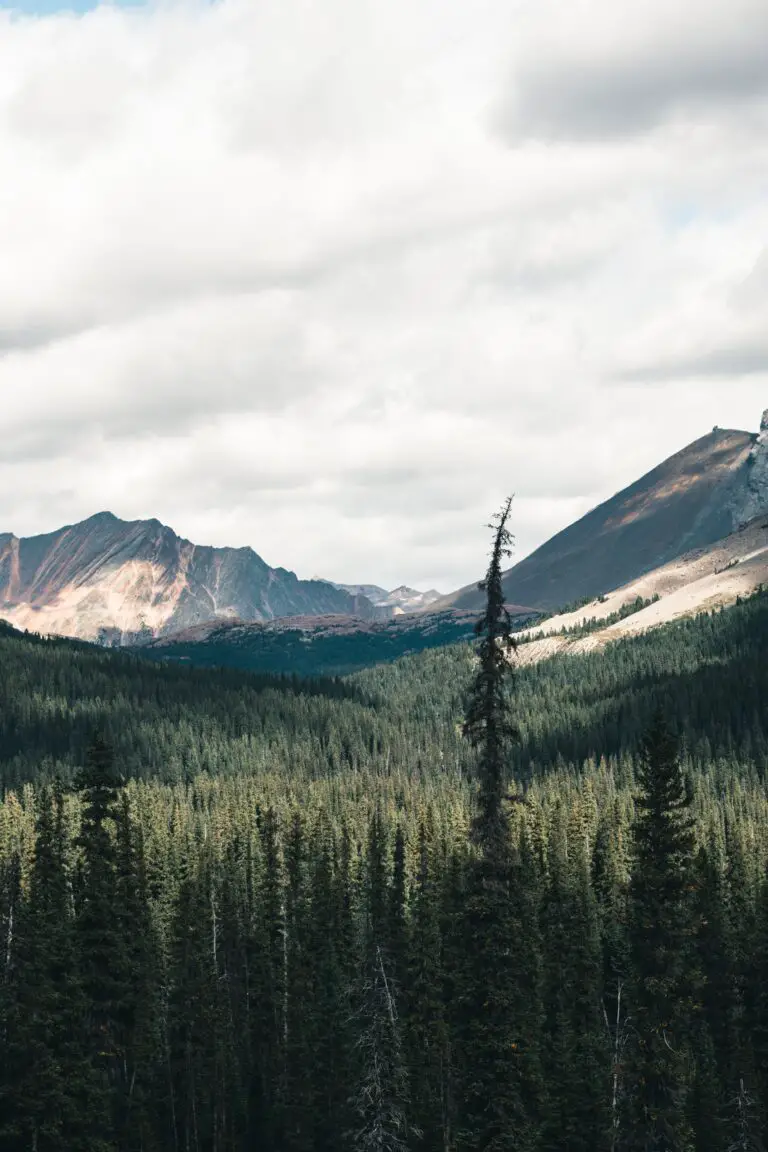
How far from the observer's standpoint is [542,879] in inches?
3994

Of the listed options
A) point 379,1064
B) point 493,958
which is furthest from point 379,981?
point 493,958

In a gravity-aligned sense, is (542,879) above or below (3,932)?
below

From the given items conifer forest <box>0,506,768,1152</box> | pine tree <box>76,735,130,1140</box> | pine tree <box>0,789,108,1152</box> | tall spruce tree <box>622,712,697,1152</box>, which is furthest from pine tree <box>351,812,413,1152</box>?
pine tree <box>76,735,130,1140</box>

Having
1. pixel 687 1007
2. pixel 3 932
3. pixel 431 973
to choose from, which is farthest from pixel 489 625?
pixel 431 973

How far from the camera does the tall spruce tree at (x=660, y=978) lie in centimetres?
4462

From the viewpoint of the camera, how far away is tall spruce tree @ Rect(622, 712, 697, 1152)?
1757 inches

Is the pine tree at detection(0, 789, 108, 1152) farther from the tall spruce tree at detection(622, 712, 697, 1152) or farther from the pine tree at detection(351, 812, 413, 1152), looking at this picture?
the tall spruce tree at detection(622, 712, 697, 1152)

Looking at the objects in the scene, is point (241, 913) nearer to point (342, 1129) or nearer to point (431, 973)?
point (342, 1129)

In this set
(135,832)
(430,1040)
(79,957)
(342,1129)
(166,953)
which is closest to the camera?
(79,957)

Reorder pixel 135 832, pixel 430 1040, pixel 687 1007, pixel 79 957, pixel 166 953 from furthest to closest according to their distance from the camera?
pixel 166 953, pixel 135 832, pixel 430 1040, pixel 79 957, pixel 687 1007

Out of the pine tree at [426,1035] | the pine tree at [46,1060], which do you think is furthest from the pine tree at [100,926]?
the pine tree at [426,1035]

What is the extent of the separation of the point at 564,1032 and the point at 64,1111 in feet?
136

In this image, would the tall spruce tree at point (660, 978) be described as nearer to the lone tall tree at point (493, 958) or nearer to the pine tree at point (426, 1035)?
the lone tall tree at point (493, 958)

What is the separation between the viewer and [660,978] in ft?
148
